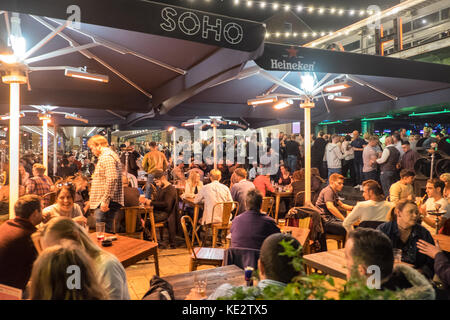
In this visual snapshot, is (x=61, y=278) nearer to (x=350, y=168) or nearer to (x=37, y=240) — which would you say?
(x=37, y=240)

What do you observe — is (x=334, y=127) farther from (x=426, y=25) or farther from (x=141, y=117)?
(x=141, y=117)

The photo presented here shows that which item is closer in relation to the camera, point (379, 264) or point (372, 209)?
point (379, 264)

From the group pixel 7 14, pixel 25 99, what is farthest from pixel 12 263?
pixel 25 99

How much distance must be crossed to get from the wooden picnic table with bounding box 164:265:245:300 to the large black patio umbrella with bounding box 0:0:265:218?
1810mm

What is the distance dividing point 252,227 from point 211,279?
97 centimetres

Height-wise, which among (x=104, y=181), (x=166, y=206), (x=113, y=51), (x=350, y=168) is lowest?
(x=166, y=206)

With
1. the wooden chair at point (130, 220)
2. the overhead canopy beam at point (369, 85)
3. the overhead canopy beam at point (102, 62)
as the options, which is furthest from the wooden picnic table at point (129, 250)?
the overhead canopy beam at point (369, 85)

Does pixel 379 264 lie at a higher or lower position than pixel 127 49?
lower

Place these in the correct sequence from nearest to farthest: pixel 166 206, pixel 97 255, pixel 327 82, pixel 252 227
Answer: pixel 97 255 < pixel 252 227 < pixel 166 206 < pixel 327 82

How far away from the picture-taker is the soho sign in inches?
107

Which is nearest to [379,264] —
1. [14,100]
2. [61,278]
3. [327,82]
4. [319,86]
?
[61,278]

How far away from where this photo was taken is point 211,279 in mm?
2510

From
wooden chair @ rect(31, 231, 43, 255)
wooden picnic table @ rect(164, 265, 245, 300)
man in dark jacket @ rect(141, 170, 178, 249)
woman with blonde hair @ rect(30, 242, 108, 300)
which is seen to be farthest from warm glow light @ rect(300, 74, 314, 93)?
woman with blonde hair @ rect(30, 242, 108, 300)

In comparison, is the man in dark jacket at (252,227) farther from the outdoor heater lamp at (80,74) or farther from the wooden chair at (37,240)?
the outdoor heater lamp at (80,74)
